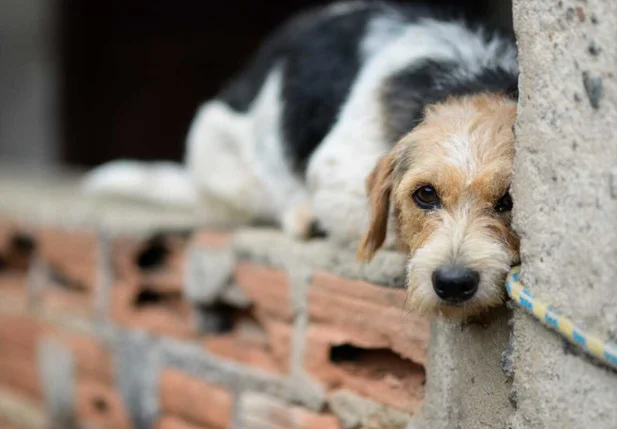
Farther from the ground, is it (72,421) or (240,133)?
(240,133)

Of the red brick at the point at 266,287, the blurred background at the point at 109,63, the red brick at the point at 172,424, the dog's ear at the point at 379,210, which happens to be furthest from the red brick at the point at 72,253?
the blurred background at the point at 109,63

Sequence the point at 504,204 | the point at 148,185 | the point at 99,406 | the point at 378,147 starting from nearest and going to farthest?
the point at 504,204 < the point at 378,147 < the point at 99,406 < the point at 148,185

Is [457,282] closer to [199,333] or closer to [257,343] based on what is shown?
[257,343]

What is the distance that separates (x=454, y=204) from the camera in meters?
1.84

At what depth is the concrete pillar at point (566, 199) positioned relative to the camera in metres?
1.47

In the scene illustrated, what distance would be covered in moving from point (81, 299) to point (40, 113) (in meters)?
3.39

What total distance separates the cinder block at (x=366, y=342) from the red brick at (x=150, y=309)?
29.5 inches

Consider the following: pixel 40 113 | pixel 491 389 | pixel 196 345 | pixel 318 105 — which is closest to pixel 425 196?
pixel 491 389

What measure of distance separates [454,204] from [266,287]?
3.02 ft

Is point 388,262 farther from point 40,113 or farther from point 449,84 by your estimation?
point 40,113

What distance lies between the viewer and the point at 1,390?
3.77 meters

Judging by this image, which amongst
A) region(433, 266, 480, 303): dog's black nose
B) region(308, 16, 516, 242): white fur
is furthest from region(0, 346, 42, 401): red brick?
region(433, 266, 480, 303): dog's black nose

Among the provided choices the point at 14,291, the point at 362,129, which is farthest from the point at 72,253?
the point at 362,129

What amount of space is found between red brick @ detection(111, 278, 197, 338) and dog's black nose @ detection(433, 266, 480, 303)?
146cm
